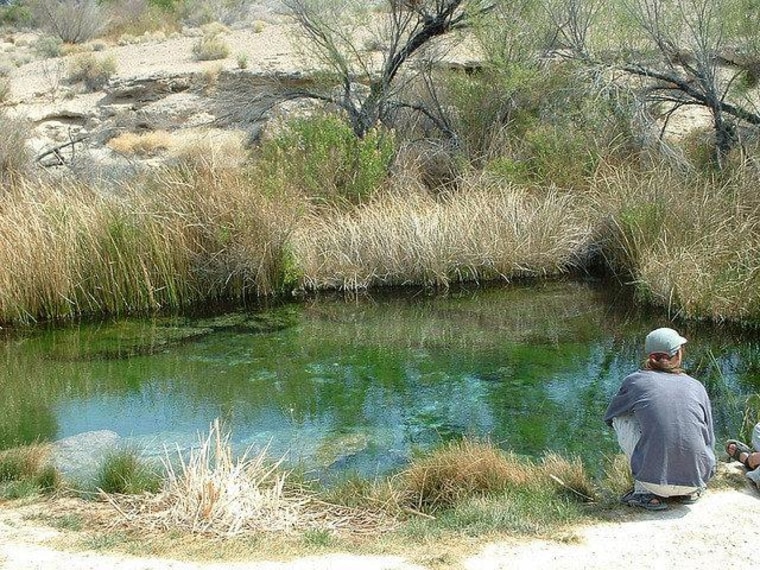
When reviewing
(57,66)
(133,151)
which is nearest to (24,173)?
(133,151)

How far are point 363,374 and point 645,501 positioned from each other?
5.46 meters

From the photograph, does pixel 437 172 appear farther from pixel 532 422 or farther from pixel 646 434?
pixel 646 434

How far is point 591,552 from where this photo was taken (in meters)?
5.59

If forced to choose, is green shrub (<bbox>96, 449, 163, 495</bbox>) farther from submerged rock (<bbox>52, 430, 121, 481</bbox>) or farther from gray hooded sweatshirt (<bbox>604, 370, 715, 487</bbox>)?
gray hooded sweatshirt (<bbox>604, 370, 715, 487</bbox>)

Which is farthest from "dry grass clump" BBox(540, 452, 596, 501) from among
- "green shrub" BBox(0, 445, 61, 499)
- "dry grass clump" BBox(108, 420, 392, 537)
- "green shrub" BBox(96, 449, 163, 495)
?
"green shrub" BBox(0, 445, 61, 499)

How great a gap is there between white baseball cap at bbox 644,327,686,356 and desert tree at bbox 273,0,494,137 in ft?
44.4

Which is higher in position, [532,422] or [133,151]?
[133,151]

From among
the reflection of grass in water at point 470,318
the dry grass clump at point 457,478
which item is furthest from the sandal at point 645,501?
the reflection of grass in water at point 470,318

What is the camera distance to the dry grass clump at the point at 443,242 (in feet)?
48.9

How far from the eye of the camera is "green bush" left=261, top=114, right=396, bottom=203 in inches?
657

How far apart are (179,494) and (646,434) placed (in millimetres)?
3054

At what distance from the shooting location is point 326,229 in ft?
50.0

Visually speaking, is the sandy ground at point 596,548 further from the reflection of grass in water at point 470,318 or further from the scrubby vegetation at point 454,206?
the scrubby vegetation at point 454,206

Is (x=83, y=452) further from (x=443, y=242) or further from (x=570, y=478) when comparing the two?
(x=443, y=242)
